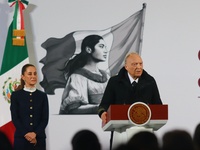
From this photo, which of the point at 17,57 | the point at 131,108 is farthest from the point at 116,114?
the point at 17,57

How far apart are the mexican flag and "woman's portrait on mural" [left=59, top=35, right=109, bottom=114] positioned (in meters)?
0.70

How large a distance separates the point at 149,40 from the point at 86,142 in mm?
4990

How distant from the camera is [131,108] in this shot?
4352 mm

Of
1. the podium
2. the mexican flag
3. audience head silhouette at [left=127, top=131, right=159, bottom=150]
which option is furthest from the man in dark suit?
the mexican flag


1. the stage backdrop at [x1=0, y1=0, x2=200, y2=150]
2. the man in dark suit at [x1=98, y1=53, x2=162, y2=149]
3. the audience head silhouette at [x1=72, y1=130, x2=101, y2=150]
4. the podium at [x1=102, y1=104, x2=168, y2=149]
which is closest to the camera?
the audience head silhouette at [x1=72, y1=130, x2=101, y2=150]

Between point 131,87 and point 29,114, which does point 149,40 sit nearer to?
point 29,114

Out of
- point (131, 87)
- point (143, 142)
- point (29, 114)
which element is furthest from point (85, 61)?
point (143, 142)

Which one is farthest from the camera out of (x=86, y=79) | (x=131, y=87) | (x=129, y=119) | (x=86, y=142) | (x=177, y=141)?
(x=86, y=79)

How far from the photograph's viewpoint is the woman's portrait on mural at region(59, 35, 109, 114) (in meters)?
7.55

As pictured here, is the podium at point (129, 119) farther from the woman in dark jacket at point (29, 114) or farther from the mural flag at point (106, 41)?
the mural flag at point (106, 41)

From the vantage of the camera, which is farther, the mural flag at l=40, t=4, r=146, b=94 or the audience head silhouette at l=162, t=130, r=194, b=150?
the mural flag at l=40, t=4, r=146, b=94

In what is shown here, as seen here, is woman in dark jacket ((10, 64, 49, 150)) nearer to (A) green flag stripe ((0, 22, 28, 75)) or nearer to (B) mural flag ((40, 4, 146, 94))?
(A) green flag stripe ((0, 22, 28, 75))

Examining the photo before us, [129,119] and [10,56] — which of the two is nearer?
[129,119]

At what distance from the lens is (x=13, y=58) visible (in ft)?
23.8
